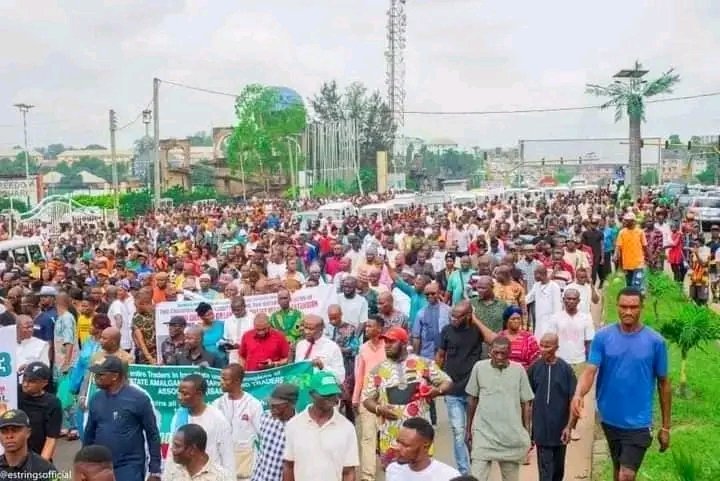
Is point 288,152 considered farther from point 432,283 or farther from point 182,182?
point 432,283

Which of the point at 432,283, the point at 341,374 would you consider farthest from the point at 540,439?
the point at 432,283

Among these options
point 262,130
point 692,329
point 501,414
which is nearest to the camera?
point 501,414

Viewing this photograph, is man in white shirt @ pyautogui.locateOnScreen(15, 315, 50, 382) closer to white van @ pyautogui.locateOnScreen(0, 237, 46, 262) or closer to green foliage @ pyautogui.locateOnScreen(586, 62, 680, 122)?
white van @ pyautogui.locateOnScreen(0, 237, 46, 262)

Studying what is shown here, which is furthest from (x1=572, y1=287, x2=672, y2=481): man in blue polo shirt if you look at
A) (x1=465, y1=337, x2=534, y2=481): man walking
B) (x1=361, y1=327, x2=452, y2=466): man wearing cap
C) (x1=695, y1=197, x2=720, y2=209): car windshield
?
(x1=695, y1=197, x2=720, y2=209): car windshield

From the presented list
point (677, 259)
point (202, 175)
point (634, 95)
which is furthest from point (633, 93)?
point (202, 175)

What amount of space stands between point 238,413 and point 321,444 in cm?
97

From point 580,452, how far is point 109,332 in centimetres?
462

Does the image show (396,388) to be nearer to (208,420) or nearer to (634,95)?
(208,420)

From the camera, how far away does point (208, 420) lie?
6.20 meters

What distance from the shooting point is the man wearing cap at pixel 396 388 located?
699cm

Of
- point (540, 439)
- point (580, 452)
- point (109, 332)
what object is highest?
point (109, 332)

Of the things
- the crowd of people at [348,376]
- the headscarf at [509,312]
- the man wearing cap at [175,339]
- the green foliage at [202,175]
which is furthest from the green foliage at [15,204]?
the headscarf at [509,312]

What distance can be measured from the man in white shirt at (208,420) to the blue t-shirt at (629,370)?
2415mm

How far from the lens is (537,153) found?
374 feet
